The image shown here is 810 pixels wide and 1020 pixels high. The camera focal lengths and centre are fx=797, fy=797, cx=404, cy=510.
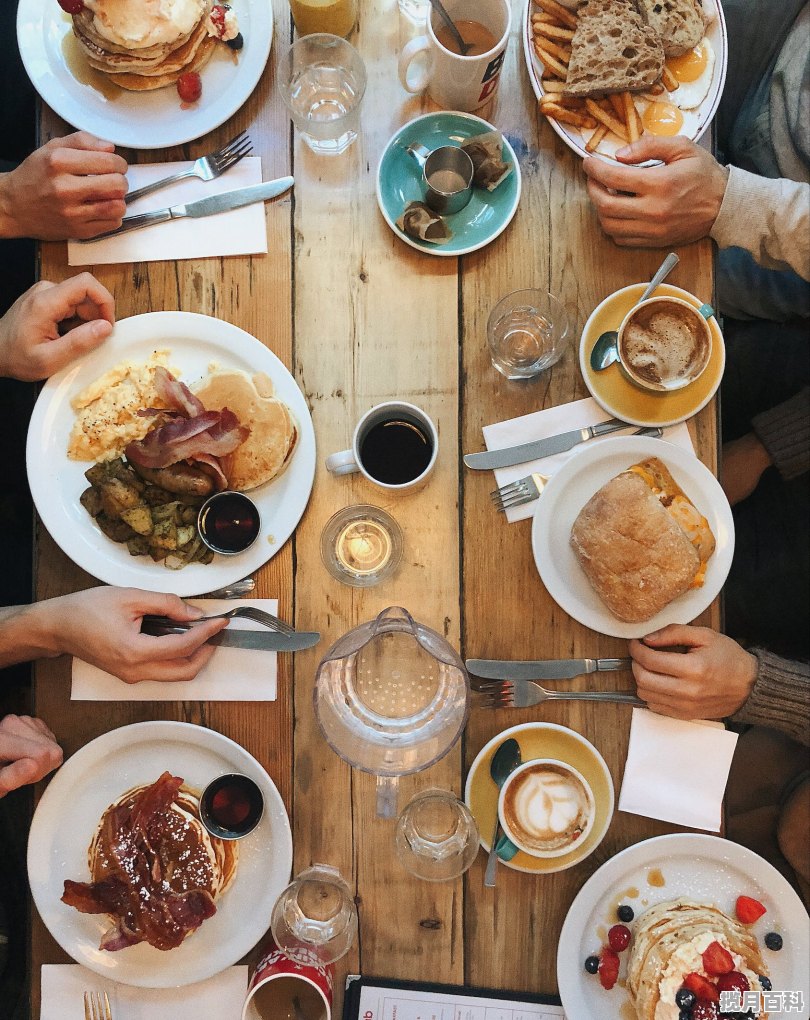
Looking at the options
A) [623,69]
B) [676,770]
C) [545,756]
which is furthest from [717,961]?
[623,69]

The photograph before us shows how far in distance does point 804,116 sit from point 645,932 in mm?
1759

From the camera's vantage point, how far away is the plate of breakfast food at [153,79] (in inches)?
64.4

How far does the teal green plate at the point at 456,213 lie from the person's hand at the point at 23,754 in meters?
1.24

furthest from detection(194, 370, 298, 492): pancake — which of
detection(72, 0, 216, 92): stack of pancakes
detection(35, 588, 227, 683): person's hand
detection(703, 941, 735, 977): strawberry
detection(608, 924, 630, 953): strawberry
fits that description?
detection(703, 941, 735, 977): strawberry

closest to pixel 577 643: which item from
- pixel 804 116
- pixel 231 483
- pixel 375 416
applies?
pixel 375 416

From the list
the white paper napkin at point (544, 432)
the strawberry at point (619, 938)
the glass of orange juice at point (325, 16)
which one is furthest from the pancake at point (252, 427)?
the strawberry at point (619, 938)

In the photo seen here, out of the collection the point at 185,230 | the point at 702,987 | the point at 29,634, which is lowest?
the point at 702,987

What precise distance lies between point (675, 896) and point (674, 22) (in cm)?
172

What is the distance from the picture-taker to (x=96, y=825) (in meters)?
1.60

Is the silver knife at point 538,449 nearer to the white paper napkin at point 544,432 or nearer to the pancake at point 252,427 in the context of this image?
the white paper napkin at point 544,432

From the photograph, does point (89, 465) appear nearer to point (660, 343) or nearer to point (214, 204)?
point (214, 204)

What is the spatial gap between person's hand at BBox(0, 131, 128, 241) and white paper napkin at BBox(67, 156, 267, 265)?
0.04 meters

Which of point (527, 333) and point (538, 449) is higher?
point (527, 333)

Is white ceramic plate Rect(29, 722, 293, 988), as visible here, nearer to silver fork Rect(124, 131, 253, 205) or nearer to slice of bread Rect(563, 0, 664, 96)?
silver fork Rect(124, 131, 253, 205)
